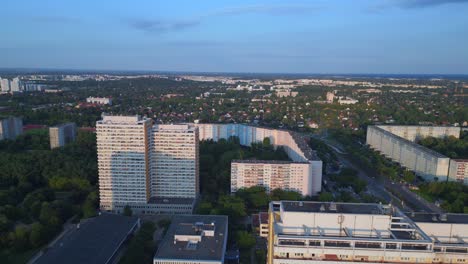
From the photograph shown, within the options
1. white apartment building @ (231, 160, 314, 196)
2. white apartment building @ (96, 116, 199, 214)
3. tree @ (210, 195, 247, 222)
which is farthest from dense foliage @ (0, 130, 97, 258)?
white apartment building @ (231, 160, 314, 196)

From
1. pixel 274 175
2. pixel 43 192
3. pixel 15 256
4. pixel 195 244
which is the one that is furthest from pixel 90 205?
pixel 274 175

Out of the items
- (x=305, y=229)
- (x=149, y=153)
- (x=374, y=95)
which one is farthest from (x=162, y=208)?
(x=374, y=95)

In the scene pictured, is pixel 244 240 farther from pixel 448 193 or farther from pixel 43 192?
pixel 448 193

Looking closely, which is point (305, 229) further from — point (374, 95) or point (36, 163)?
point (374, 95)

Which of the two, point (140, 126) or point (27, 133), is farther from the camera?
point (27, 133)

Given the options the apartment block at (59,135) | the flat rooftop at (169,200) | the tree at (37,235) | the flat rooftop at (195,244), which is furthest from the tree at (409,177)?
the apartment block at (59,135)

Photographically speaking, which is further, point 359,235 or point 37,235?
point 37,235
